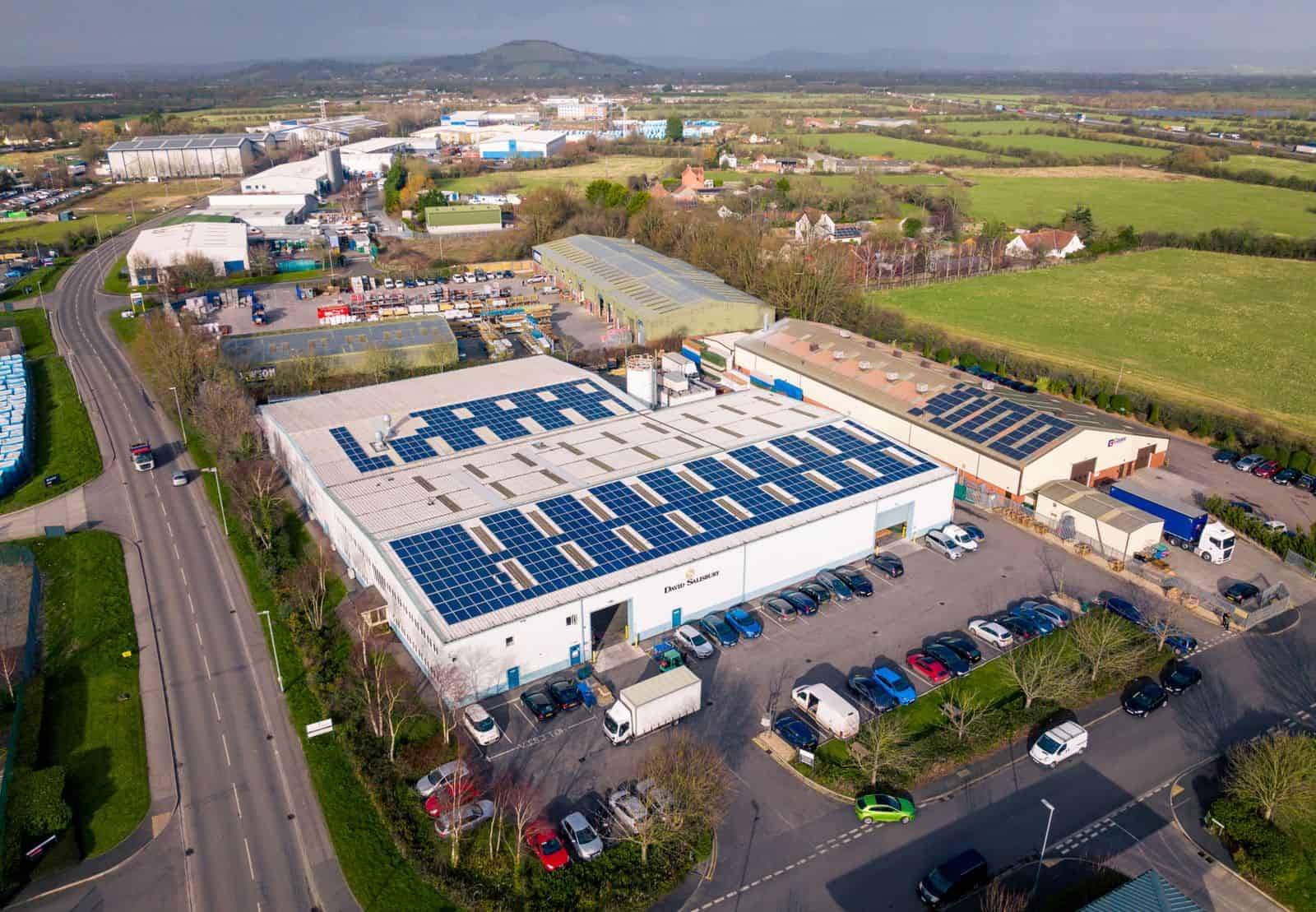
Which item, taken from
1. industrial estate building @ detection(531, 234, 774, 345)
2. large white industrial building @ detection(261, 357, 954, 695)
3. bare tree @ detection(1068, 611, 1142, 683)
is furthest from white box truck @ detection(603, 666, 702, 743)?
industrial estate building @ detection(531, 234, 774, 345)

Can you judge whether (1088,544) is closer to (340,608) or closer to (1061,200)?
(340,608)

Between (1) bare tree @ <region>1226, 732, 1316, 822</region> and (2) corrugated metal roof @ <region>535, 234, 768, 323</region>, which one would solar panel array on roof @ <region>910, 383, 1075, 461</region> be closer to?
(1) bare tree @ <region>1226, 732, 1316, 822</region>

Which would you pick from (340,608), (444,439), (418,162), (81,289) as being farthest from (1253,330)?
(418,162)

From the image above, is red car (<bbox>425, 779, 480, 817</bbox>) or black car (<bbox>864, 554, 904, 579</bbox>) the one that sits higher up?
black car (<bbox>864, 554, 904, 579</bbox>)

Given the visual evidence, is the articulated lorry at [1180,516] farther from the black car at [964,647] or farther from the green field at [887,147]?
the green field at [887,147]

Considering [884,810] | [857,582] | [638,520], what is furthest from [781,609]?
[884,810]

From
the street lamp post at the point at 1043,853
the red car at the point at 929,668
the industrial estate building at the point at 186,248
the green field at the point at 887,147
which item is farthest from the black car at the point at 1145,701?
the green field at the point at 887,147

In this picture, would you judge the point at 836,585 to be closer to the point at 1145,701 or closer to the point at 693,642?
the point at 693,642
